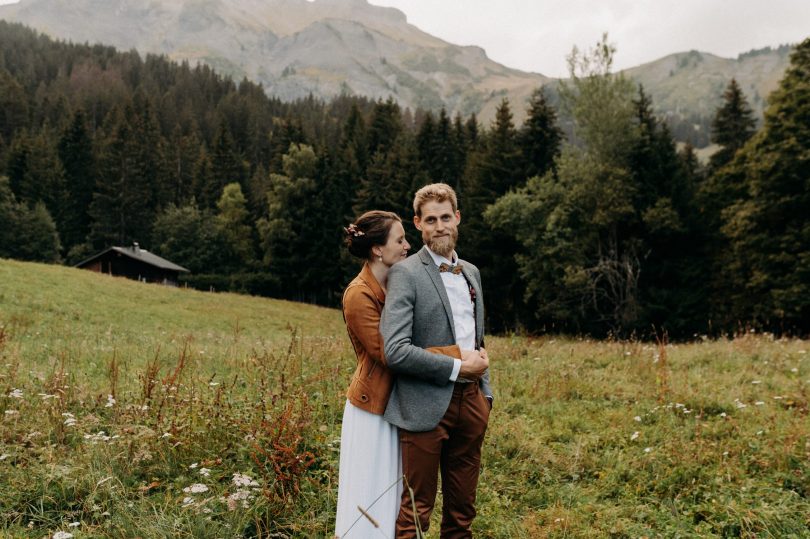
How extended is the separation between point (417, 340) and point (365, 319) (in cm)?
36

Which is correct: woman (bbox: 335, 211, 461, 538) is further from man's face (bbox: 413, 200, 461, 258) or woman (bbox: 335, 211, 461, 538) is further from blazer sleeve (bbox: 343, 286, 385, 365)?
man's face (bbox: 413, 200, 461, 258)

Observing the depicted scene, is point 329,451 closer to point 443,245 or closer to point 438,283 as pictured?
point 438,283

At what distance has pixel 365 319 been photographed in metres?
3.25

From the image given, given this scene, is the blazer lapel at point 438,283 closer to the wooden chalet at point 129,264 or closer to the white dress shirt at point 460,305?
the white dress shirt at point 460,305

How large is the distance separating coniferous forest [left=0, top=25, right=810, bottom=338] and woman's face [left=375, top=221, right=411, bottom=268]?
1258 centimetres

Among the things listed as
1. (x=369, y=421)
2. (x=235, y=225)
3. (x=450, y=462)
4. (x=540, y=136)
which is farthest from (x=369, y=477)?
(x=235, y=225)

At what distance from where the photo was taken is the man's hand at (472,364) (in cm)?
322

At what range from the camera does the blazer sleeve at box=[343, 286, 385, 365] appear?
126 inches

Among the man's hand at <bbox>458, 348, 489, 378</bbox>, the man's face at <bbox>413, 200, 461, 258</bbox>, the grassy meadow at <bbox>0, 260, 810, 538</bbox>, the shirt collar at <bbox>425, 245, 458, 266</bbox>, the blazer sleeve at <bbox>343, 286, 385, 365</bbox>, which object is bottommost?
the grassy meadow at <bbox>0, 260, 810, 538</bbox>

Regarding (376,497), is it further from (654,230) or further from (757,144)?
(757,144)

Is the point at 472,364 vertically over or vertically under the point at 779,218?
under

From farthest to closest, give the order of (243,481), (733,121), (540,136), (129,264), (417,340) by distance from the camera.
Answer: (129,264), (733,121), (540,136), (243,481), (417,340)

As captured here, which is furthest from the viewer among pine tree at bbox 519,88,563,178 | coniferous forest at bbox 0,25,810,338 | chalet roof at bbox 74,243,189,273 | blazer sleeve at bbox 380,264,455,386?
chalet roof at bbox 74,243,189,273

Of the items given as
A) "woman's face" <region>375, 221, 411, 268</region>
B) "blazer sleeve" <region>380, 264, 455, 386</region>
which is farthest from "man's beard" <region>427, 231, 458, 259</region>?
"blazer sleeve" <region>380, 264, 455, 386</region>
